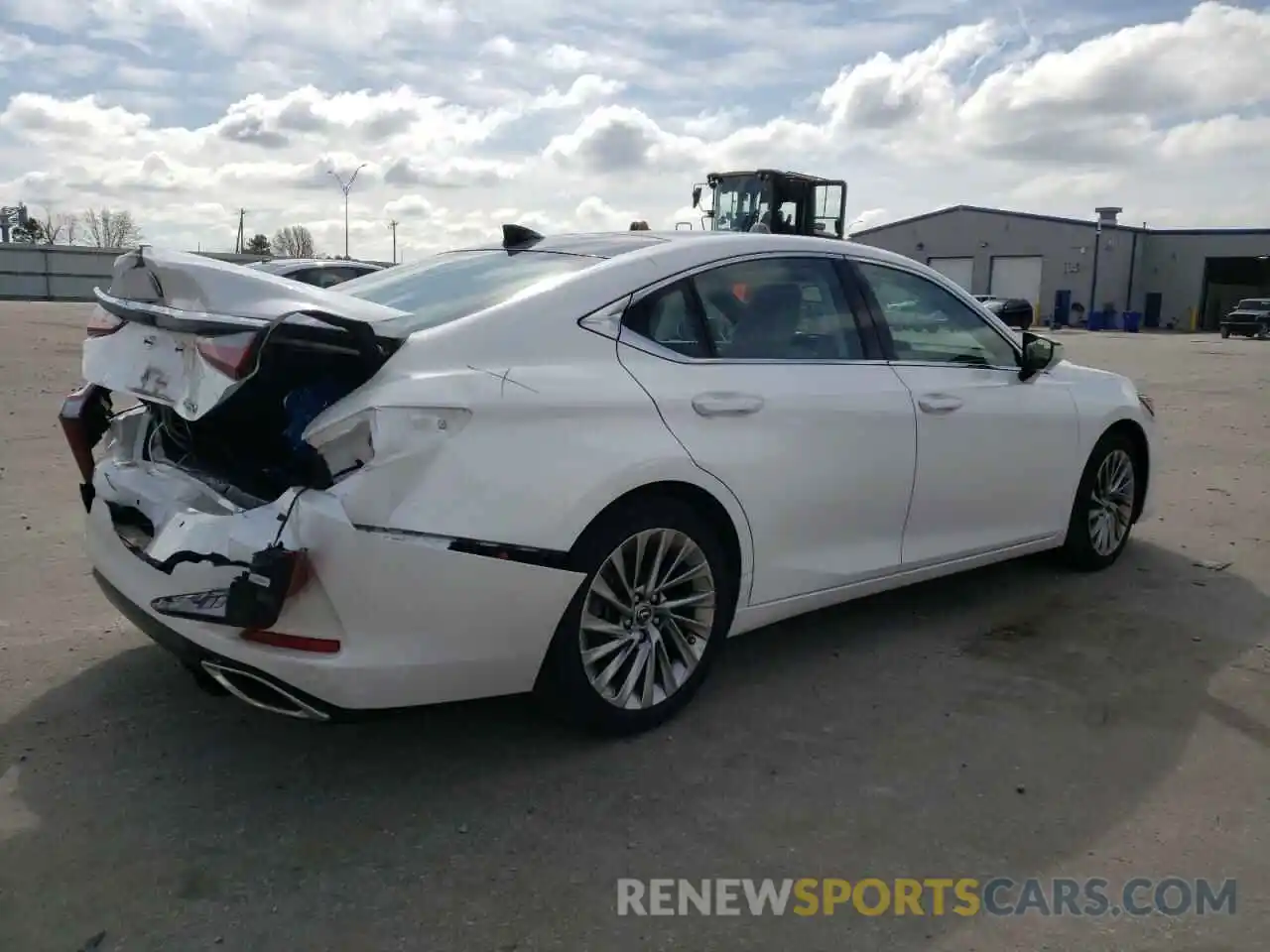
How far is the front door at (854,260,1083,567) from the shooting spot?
433 centimetres

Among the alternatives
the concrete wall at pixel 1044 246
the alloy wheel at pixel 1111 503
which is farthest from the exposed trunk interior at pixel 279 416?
the concrete wall at pixel 1044 246

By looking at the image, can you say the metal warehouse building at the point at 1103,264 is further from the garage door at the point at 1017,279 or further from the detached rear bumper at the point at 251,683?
the detached rear bumper at the point at 251,683

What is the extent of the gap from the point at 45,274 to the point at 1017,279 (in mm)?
51402

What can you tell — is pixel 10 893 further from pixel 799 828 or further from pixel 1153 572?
pixel 1153 572

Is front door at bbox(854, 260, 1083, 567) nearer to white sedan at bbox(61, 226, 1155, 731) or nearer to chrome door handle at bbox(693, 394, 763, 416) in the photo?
white sedan at bbox(61, 226, 1155, 731)

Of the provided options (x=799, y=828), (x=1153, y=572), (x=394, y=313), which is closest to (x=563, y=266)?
(x=394, y=313)

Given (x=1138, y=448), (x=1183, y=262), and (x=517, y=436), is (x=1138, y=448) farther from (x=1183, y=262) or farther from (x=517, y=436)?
(x=1183, y=262)

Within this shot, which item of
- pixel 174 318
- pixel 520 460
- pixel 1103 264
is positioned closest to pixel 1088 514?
pixel 520 460

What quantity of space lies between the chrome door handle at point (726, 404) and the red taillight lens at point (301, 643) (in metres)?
1.36

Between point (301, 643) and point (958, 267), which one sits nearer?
point (301, 643)

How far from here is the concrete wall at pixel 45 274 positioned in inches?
2213

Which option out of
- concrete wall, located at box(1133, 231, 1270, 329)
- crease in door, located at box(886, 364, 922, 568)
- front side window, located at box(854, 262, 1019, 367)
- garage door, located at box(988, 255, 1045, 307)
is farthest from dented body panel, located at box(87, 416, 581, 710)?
concrete wall, located at box(1133, 231, 1270, 329)

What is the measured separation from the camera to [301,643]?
2.79 metres

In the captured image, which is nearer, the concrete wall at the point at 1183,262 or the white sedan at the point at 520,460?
the white sedan at the point at 520,460
